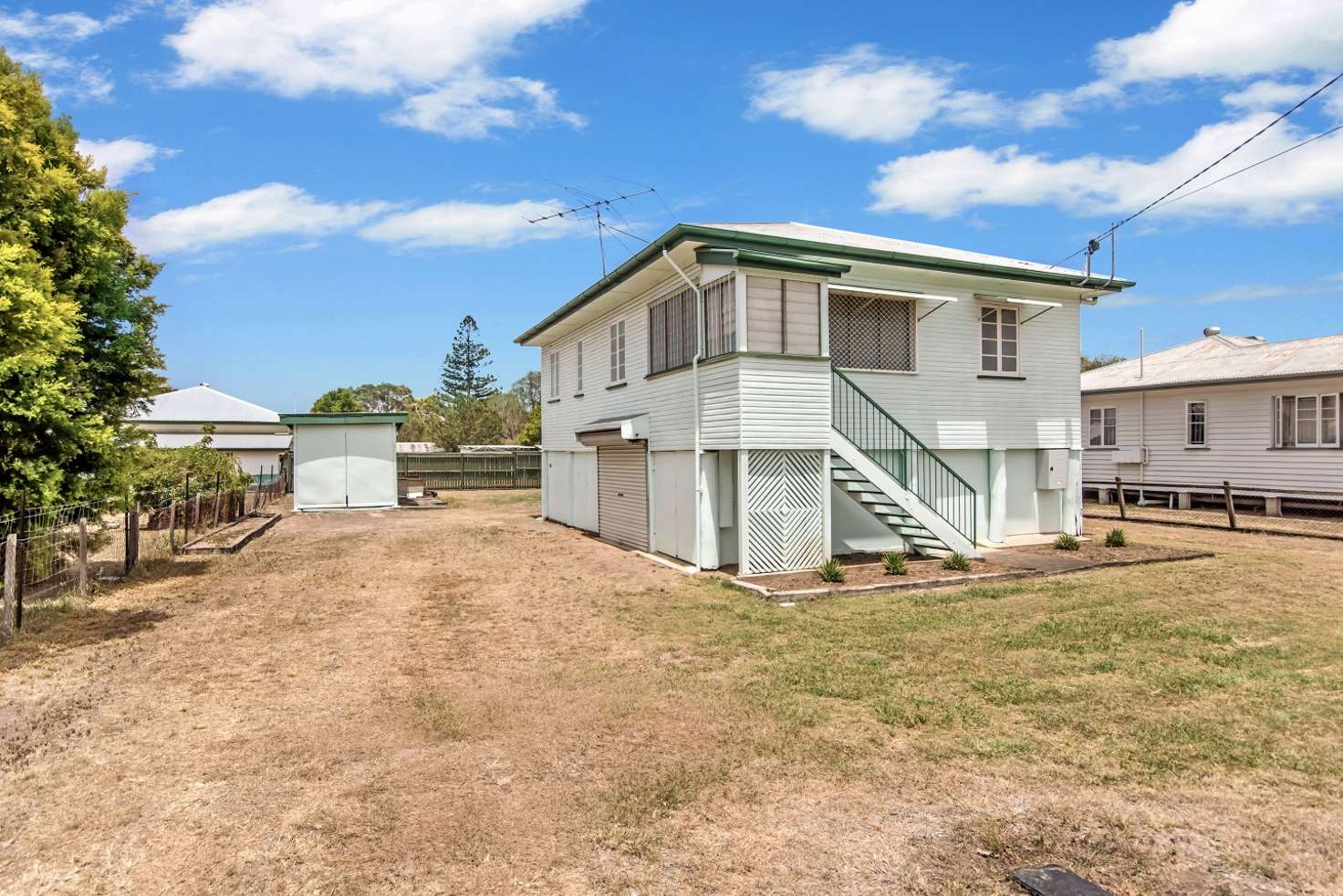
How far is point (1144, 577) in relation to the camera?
11117 mm

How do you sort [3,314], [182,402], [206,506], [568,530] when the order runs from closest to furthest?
[3,314] < [206,506] < [568,530] < [182,402]

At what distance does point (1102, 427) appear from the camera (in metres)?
24.4

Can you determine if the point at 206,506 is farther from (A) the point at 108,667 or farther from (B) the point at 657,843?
(B) the point at 657,843

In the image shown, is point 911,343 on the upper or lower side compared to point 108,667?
upper

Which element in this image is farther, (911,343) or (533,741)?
(911,343)

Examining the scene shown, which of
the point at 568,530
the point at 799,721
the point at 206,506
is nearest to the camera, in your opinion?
the point at 799,721

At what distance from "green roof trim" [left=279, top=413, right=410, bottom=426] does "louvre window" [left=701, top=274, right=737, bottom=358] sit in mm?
16243

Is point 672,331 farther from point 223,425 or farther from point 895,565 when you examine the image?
point 223,425

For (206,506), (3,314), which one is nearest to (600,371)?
(206,506)

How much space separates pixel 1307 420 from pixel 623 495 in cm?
1698

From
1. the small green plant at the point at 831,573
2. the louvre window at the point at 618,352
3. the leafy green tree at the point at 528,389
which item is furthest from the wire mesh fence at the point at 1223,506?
the leafy green tree at the point at 528,389

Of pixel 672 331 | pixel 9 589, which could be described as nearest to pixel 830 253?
pixel 672 331

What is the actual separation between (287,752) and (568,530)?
46.4ft

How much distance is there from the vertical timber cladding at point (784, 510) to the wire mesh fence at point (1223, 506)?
36.0ft
